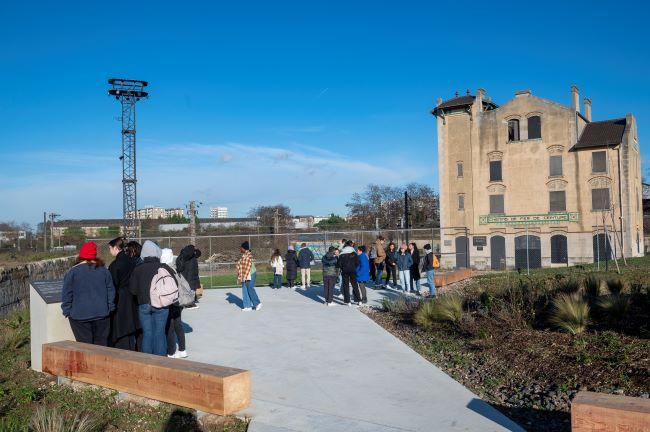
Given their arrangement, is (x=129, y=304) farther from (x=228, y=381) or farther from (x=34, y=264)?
(x=34, y=264)

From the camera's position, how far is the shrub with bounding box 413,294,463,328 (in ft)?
33.9

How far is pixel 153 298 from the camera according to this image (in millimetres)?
7668

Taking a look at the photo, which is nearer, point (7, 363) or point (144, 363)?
point (144, 363)

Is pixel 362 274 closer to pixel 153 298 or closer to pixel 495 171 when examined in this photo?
pixel 153 298

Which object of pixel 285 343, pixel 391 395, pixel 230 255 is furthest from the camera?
pixel 230 255

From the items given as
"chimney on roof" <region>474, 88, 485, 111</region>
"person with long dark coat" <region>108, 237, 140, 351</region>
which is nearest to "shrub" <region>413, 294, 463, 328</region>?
"person with long dark coat" <region>108, 237, 140, 351</region>

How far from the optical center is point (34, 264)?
15633 millimetres

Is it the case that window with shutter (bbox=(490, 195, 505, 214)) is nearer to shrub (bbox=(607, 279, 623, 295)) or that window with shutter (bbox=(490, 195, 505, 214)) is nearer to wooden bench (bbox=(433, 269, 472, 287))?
wooden bench (bbox=(433, 269, 472, 287))

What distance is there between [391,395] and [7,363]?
622cm

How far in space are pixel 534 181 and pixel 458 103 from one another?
8.85 m

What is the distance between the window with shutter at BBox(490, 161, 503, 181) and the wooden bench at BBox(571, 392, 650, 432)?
41128 millimetres

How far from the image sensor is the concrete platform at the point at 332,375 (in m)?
5.59

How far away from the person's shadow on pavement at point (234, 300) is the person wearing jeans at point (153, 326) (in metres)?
7.15

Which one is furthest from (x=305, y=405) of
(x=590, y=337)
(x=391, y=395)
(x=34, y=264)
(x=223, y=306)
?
(x=34, y=264)
